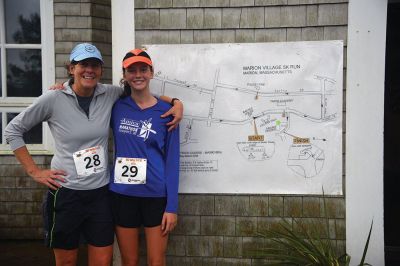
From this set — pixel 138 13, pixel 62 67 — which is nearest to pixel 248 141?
pixel 138 13

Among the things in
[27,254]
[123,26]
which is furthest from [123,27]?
[27,254]

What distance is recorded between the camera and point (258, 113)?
2.94 m

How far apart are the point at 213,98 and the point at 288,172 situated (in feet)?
2.54

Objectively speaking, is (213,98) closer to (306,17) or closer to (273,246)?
(306,17)

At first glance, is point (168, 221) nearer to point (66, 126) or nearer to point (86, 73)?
point (66, 126)

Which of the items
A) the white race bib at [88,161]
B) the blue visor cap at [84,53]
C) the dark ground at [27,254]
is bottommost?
the dark ground at [27,254]

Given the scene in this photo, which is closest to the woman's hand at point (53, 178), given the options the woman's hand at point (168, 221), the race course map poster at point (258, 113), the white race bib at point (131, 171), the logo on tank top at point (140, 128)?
the white race bib at point (131, 171)

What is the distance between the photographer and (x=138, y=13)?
2.97m

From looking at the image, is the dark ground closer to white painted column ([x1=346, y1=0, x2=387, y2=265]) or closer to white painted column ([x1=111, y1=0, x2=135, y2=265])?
white painted column ([x1=111, y1=0, x2=135, y2=265])

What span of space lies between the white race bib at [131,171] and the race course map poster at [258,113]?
55 cm

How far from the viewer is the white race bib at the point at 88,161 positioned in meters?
2.43

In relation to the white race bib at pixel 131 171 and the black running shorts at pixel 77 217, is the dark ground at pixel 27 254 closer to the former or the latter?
the black running shorts at pixel 77 217

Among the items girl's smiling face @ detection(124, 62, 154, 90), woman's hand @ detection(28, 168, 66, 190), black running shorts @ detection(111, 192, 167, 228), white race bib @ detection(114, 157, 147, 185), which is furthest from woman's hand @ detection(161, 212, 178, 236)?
girl's smiling face @ detection(124, 62, 154, 90)

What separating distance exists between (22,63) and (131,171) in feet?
8.78
